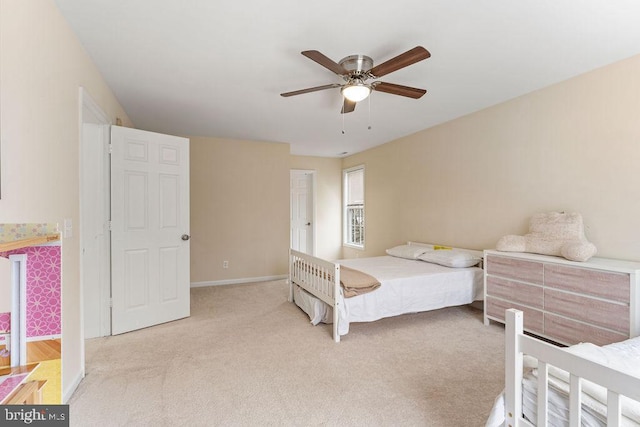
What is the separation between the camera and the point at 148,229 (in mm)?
3174

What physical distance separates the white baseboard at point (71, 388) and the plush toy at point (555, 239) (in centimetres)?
359

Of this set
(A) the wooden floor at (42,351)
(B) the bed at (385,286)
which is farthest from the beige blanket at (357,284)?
(A) the wooden floor at (42,351)

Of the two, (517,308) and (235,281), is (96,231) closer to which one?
(235,281)

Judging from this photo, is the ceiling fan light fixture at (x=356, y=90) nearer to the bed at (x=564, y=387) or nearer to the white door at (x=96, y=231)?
the bed at (x=564, y=387)

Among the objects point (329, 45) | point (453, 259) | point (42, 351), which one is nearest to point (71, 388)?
point (42, 351)

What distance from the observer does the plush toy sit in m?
2.44

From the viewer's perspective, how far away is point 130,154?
9.99ft

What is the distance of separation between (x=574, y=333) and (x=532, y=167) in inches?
61.7

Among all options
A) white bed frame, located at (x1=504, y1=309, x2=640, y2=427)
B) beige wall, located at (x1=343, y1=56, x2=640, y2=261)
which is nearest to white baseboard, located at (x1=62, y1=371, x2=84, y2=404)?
white bed frame, located at (x1=504, y1=309, x2=640, y2=427)

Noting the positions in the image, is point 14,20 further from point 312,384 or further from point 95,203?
point 312,384

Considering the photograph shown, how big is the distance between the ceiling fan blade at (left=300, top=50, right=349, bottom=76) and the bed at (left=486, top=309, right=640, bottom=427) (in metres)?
1.70

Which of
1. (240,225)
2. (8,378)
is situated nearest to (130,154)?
(240,225)

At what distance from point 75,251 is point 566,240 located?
3829 mm

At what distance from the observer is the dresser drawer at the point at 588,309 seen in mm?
2127
